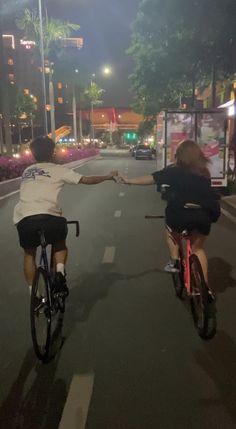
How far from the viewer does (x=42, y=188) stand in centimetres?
485

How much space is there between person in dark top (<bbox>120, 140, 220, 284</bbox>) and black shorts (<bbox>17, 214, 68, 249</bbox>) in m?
0.80

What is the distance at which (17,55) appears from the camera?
139 m

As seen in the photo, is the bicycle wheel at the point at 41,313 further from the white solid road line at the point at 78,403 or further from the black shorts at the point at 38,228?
the white solid road line at the point at 78,403

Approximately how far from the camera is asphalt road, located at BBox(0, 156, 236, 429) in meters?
3.56

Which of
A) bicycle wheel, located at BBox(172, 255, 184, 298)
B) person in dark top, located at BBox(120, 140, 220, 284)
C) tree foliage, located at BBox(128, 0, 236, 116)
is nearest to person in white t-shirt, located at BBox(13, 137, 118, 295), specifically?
person in dark top, located at BBox(120, 140, 220, 284)

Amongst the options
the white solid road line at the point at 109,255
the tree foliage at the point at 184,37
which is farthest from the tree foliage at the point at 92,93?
the white solid road line at the point at 109,255

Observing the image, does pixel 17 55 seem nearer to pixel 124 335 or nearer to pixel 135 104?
pixel 135 104

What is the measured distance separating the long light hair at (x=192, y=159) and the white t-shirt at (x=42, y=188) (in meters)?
1.04

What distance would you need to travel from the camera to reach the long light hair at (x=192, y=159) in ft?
17.0

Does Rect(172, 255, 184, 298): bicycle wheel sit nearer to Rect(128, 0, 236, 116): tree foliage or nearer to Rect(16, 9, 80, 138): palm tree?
Rect(128, 0, 236, 116): tree foliage

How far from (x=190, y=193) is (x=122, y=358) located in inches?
64.6

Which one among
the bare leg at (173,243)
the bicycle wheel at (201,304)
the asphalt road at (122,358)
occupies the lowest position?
the asphalt road at (122,358)

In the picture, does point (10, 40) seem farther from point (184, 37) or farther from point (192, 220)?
point (192, 220)

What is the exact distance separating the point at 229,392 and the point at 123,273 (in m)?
3.77
